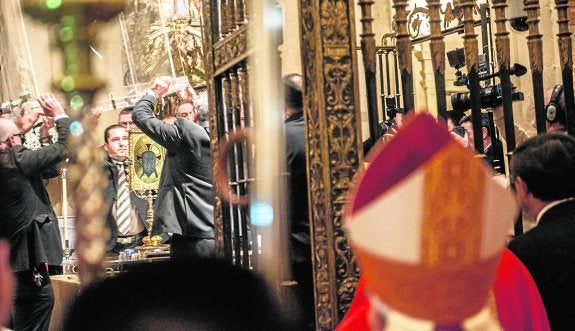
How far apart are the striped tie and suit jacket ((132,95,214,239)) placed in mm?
2785

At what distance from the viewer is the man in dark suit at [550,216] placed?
2.52m

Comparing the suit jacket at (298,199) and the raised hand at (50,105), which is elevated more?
the raised hand at (50,105)

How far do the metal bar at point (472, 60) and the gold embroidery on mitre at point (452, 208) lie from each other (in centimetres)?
205

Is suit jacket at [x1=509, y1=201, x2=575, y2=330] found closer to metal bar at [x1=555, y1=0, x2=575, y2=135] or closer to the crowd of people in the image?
the crowd of people

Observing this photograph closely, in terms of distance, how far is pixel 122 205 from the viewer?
838cm

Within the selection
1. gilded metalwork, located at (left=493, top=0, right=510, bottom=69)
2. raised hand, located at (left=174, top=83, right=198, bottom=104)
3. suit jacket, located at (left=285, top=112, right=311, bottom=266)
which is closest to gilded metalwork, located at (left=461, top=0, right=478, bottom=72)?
gilded metalwork, located at (left=493, top=0, right=510, bottom=69)

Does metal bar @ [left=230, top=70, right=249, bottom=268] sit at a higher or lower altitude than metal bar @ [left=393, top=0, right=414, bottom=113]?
lower

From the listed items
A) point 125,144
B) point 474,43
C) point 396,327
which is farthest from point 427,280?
point 125,144

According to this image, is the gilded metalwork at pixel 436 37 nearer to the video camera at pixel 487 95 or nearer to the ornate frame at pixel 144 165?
the video camera at pixel 487 95

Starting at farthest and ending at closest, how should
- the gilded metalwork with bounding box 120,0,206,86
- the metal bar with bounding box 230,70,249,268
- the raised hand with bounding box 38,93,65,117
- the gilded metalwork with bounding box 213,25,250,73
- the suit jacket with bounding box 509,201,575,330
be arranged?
1. the gilded metalwork with bounding box 120,0,206,86
2. the metal bar with bounding box 230,70,249,268
3. the gilded metalwork with bounding box 213,25,250,73
4. the suit jacket with bounding box 509,201,575,330
5. the raised hand with bounding box 38,93,65,117

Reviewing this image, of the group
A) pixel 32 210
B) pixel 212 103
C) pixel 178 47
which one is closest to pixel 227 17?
pixel 212 103

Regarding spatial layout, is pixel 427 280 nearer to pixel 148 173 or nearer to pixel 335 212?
pixel 335 212

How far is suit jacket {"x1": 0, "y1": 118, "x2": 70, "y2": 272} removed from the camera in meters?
5.35

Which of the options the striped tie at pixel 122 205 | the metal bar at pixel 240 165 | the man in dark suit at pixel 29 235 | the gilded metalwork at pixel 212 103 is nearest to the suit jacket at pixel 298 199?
the metal bar at pixel 240 165
